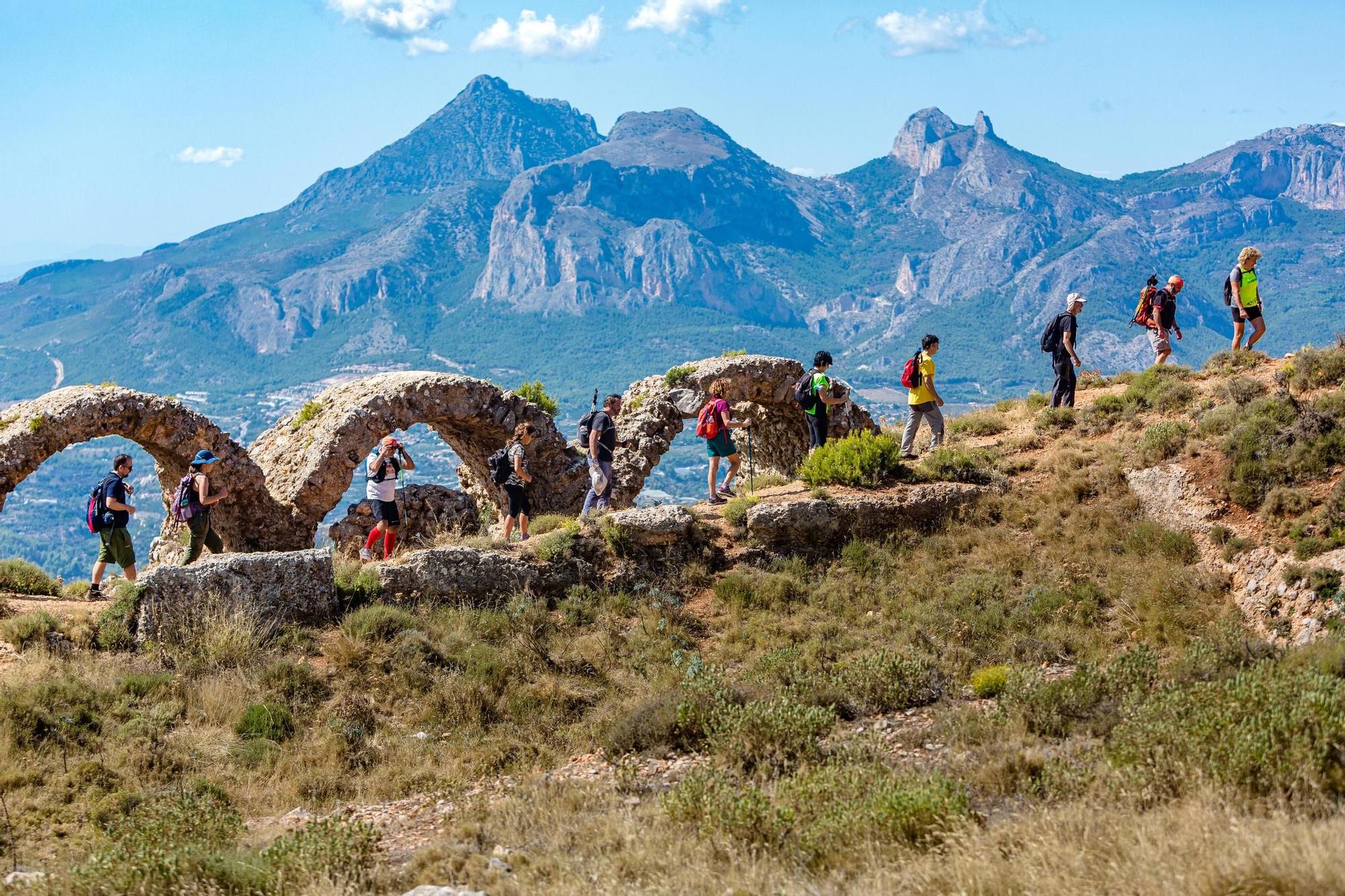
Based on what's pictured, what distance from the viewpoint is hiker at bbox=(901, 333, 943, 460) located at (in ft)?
49.0

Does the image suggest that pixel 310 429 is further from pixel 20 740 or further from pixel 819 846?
pixel 819 846

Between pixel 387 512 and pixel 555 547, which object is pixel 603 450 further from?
pixel 387 512

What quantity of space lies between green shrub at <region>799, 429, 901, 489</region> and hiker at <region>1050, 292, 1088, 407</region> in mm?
3369

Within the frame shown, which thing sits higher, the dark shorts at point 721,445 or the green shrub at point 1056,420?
the dark shorts at point 721,445

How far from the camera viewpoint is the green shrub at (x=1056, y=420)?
1591 centimetres

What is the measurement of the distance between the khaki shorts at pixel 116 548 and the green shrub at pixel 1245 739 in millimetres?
11514

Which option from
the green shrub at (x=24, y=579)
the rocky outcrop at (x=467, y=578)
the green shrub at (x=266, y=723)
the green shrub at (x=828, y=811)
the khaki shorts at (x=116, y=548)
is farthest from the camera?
the green shrub at (x=24, y=579)

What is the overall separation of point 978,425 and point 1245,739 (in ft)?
34.2

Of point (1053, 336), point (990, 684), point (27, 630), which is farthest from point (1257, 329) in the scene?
point (27, 630)

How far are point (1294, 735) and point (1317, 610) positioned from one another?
4.18 m

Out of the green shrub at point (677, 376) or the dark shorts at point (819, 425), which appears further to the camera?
the green shrub at point (677, 376)

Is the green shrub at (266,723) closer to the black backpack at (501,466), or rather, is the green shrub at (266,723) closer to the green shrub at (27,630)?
the green shrub at (27,630)

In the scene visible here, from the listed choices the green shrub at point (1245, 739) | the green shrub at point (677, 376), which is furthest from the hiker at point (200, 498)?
the green shrub at point (1245, 739)

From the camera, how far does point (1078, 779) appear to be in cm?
709
